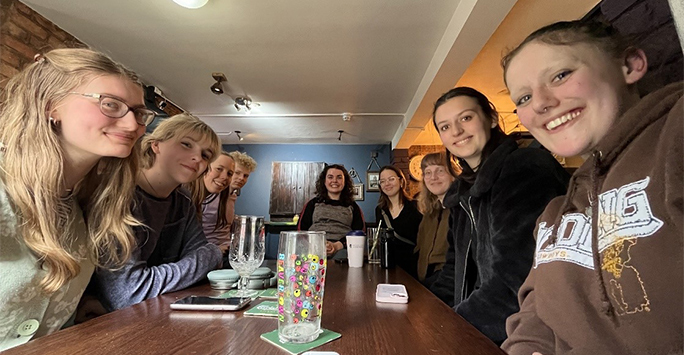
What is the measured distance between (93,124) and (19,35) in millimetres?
1950

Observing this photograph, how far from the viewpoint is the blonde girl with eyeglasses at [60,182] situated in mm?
725

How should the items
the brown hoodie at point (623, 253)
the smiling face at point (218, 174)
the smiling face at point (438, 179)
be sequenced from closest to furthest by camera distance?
the brown hoodie at point (623, 253) → the smiling face at point (438, 179) → the smiling face at point (218, 174)

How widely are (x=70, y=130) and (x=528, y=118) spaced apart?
1.20 m

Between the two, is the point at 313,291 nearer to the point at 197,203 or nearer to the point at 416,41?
the point at 197,203

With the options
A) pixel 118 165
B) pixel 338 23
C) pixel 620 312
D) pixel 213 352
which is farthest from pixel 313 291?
pixel 338 23

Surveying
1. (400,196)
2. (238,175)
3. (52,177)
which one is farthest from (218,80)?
(52,177)

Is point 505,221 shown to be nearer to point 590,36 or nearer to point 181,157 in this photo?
point 590,36

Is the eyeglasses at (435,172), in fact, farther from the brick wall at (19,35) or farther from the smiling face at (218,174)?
the brick wall at (19,35)

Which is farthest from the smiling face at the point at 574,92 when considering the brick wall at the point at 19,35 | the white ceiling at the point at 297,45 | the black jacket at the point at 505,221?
the brick wall at the point at 19,35

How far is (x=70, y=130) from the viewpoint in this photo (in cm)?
83

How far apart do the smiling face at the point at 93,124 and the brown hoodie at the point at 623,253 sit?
112 centimetres

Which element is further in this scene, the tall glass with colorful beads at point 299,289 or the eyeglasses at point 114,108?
the eyeglasses at point 114,108

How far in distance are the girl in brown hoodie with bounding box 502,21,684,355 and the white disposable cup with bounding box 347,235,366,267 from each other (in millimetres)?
790

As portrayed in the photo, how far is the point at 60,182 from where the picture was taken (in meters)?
0.83
